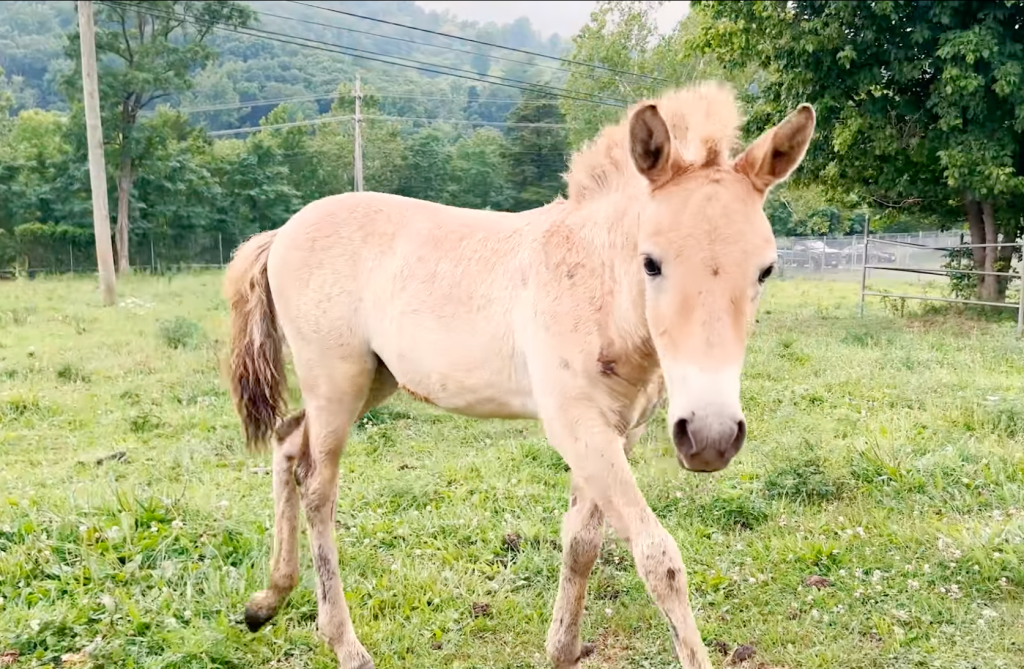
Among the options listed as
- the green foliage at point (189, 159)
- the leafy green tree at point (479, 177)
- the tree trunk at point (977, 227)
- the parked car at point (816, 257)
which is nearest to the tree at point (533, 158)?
the green foliage at point (189, 159)

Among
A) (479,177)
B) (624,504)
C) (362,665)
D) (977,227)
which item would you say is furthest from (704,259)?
(479,177)

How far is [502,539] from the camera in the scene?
3625 millimetres

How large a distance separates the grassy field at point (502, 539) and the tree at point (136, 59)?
2052 centimetres

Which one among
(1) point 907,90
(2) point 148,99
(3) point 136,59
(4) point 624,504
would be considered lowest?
(4) point 624,504

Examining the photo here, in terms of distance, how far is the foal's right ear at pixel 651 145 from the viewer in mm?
1965

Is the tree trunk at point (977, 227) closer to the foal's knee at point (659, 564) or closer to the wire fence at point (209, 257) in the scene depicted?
the wire fence at point (209, 257)

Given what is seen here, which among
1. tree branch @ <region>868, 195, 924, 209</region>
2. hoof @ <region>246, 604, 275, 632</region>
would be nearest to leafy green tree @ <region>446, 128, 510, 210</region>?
tree branch @ <region>868, 195, 924, 209</region>

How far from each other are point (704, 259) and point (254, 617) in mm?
2302

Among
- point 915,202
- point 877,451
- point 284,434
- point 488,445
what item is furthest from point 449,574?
point 915,202

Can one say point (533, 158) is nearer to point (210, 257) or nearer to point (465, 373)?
point (210, 257)

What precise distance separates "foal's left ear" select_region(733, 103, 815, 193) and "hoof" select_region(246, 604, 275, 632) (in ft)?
8.09

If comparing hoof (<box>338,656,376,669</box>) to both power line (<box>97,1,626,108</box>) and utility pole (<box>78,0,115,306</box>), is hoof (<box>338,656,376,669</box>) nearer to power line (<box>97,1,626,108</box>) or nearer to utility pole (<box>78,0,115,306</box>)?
utility pole (<box>78,0,115,306</box>)

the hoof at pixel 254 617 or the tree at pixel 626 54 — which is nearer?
the hoof at pixel 254 617

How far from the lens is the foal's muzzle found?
1.64 metres
